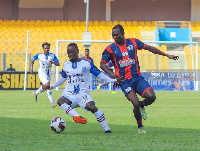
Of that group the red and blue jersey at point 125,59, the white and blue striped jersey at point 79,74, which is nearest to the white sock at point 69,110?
the white and blue striped jersey at point 79,74

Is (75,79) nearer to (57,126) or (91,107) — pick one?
(91,107)

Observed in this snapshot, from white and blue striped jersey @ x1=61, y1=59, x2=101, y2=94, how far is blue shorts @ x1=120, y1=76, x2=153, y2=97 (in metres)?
0.50

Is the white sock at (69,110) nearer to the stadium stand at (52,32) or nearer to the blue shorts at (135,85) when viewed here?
the blue shorts at (135,85)

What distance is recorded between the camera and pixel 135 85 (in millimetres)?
9477

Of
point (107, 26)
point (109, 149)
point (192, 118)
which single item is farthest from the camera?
point (107, 26)

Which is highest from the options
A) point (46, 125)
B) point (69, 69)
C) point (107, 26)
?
point (107, 26)

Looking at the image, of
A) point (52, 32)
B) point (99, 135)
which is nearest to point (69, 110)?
point (99, 135)

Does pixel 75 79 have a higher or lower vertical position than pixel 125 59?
lower

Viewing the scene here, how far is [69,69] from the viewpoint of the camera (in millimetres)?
9453

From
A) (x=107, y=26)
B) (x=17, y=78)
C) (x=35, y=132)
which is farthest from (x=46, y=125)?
(x=107, y=26)

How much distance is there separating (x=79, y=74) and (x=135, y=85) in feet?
3.13

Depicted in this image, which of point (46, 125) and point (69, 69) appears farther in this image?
point (46, 125)

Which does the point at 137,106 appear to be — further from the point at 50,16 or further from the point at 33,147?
the point at 50,16

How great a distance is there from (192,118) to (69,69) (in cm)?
428
